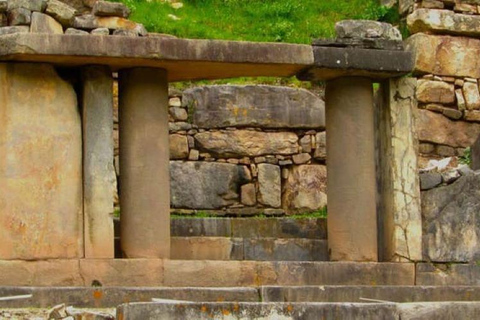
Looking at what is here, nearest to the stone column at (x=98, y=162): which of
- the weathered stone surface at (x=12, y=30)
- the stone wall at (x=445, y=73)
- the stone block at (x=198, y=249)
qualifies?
the weathered stone surface at (x=12, y=30)

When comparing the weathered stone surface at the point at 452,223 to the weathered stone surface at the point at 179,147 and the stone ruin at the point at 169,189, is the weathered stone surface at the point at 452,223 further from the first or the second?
the weathered stone surface at the point at 179,147

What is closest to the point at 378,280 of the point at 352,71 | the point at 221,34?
the point at 352,71

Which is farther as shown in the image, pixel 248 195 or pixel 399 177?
pixel 248 195

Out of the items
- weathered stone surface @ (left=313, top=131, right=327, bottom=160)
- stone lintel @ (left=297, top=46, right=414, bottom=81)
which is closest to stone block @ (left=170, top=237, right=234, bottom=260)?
stone lintel @ (left=297, top=46, right=414, bottom=81)

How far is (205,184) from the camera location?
20.0m

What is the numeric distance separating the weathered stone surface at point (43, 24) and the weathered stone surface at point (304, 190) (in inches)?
175

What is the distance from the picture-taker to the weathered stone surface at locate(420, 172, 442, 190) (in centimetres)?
1552

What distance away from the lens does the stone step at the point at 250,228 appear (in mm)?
16312

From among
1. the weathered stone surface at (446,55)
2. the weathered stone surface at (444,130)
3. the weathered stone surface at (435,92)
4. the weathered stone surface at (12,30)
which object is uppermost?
the weathered stone surface at (446,55)

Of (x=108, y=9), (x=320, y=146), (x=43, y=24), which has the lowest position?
(x=320, y=146)

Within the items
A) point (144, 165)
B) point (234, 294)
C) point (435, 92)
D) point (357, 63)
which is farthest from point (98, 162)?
point (435, 92)

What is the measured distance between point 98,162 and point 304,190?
6.10m

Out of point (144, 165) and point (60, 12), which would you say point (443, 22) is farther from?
point (144, 165)

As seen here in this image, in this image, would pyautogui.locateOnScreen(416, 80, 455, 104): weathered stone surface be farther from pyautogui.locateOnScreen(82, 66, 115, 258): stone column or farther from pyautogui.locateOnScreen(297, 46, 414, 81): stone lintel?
pyautogui.locateOnScreen(82, 66, 115, 258): stone column
